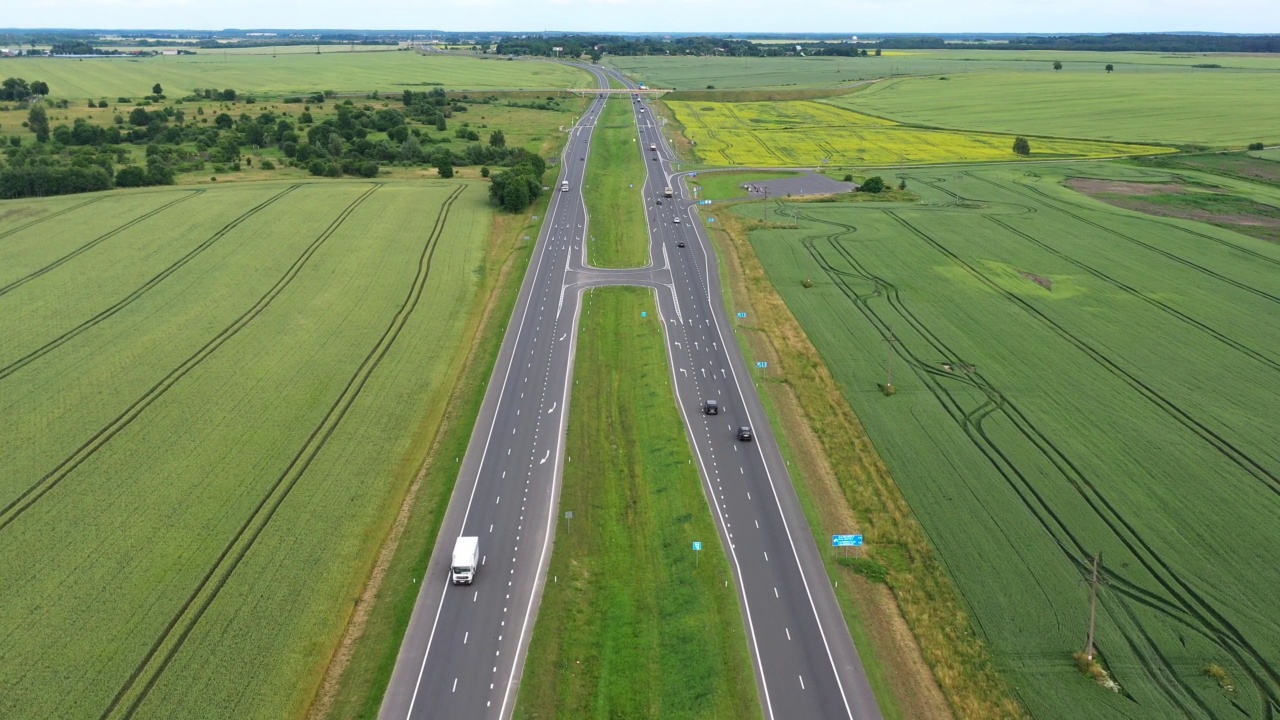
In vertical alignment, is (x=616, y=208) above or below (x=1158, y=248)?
above

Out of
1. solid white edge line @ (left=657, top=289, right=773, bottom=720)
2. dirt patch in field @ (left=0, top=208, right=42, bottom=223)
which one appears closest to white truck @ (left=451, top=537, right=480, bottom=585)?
solid white edge line @ (left=657, top=289, right=773, bottom=720)

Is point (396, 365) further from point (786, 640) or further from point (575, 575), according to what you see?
point (786, 640)

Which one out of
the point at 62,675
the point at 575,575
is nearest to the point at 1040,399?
the point at 575,575

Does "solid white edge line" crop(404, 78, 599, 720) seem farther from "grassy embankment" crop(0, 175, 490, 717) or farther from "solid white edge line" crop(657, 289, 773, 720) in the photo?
"solid white edge line" crop(657, 289, 773, 720)

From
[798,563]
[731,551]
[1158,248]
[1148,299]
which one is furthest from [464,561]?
[1158,248]

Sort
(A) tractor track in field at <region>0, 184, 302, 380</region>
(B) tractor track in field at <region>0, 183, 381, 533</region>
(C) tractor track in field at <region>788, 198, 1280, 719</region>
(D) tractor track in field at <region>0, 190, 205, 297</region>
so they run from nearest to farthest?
(C) tractor track in field at <region>788, 198, 1280, 719</region>, (B) tractor track in field at <region>0, 183, 381, 533</region>, (A) tractor track in field at <region>0, 184, 302, 380</region>, (D) tractor track in field at <region>0, 190, 205, 297</region>

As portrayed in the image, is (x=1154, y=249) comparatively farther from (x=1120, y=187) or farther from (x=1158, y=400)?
(x=1158, y=400)

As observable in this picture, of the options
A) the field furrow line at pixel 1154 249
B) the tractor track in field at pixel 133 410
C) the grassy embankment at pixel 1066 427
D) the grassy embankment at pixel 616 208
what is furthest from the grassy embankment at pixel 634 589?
the field furrow line at pixel 1154 249
